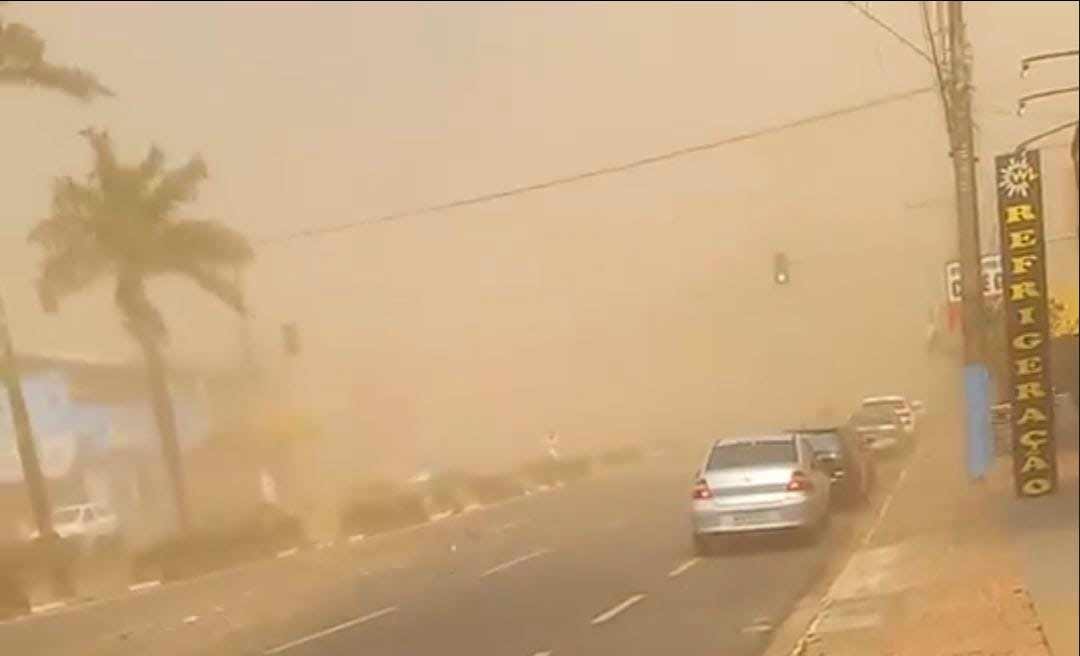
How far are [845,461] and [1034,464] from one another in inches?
135

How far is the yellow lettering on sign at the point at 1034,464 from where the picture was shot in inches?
432

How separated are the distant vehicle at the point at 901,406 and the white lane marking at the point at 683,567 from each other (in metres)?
1.71

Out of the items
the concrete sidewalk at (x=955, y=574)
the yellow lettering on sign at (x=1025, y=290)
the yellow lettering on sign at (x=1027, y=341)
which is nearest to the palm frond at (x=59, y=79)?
the concrete sidewalk at (x=955, y=574)

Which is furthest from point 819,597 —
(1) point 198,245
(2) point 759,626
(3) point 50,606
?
(3) point 50,606

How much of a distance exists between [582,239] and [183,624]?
4.22 meters

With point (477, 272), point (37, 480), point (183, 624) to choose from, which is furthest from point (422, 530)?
point (37, 480)

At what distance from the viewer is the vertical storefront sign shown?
1018 centimetres

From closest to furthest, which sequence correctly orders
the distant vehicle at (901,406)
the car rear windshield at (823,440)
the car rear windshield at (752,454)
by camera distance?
the car rear windshield at (752,454)
the car rear windshield at (823,440)
the distant vehicle at (901,406)

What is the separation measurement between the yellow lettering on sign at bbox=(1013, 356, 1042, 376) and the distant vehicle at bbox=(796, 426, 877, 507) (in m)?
2.76

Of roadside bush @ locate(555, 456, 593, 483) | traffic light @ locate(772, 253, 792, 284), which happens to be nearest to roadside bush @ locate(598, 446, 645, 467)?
roadside bush @ locate(555, 456, 593, 483)

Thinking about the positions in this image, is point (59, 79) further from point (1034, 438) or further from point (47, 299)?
point (1034, 438)

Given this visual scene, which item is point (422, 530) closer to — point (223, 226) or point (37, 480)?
point (223, 226)

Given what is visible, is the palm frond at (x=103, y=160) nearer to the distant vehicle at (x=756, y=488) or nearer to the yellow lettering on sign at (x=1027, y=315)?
the yellow lettering on sign at (x=1027, y=315)

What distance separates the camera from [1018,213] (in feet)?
34.3
